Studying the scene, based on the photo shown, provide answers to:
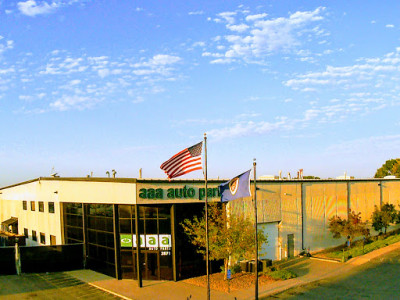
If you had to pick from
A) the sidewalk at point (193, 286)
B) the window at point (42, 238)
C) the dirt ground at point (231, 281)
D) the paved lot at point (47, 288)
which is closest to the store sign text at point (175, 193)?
the dirt ground at point (231, 281)

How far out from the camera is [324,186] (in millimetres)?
37281

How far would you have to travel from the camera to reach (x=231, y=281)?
25.2 metres

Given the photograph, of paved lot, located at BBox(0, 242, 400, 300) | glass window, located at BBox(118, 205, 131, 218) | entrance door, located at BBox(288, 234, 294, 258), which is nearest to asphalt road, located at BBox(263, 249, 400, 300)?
paved lot, located at BBox(0, 242, 400, 300)

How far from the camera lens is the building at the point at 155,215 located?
84.5 feet

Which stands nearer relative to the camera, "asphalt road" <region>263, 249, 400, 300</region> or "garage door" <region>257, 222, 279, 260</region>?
"asphalt road" <region>263, 249, 400, 300</region>

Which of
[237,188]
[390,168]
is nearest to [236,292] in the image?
[237,188]

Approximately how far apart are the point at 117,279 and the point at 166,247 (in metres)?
4.59

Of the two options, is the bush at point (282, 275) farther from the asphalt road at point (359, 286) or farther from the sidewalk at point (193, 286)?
the asphalt road at point (359, 286)

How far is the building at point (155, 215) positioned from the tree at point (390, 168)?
65076mm

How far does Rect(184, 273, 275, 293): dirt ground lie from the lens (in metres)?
23.8

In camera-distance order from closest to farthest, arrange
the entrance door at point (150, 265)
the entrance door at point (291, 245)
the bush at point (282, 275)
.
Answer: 1. the bush at point (282, 275)
2. the entrance door at point (150, 265)
3. the entrance door at point (291, 245)

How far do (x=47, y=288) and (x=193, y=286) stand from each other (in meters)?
10.4

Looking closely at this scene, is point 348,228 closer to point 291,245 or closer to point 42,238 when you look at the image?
point 291,245

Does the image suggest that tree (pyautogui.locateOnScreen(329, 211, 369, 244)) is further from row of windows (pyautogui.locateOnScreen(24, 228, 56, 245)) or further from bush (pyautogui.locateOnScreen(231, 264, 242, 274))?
row of windows (pyautogui.locateOnScreen(24, 228, 56, 245))
